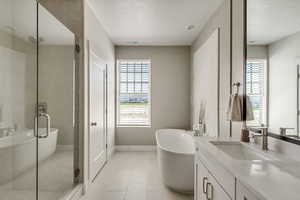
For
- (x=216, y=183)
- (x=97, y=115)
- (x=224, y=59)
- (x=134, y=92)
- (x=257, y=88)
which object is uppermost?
(x=224, y=59)

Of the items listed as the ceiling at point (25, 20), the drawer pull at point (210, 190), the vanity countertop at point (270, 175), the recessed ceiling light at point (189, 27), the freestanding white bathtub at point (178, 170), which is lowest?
the freestanding white bathtub at point (178, 170)

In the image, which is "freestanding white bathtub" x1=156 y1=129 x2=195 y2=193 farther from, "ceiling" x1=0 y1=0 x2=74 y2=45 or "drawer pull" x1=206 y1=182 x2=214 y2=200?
"ceiling" x1=0 y1=0 x2=74 y2=45

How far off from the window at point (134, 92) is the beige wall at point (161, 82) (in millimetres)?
230

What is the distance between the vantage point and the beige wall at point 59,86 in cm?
212

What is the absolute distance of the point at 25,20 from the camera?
6.36 ft

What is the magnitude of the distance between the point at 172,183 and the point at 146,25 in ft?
9.23

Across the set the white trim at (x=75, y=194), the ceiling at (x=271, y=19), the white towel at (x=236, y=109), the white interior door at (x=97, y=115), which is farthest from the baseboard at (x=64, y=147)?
the ceiling at (x=271, y=19)

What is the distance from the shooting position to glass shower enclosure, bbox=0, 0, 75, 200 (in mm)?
1876

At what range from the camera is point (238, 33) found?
7.07 feet

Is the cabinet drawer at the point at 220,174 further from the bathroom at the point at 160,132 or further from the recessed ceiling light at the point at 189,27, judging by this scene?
the recessed ceiling light at the point at 189,27

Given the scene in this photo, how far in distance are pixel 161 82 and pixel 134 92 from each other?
0.80 meters

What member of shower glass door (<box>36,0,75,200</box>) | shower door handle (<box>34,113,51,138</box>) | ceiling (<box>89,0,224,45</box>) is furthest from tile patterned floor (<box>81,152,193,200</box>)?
ceiling (<box>89,0,224,45</box>)

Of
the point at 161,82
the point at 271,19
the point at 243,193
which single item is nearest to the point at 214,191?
the point at 243,193

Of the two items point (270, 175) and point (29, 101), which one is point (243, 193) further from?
point (29, 101)
